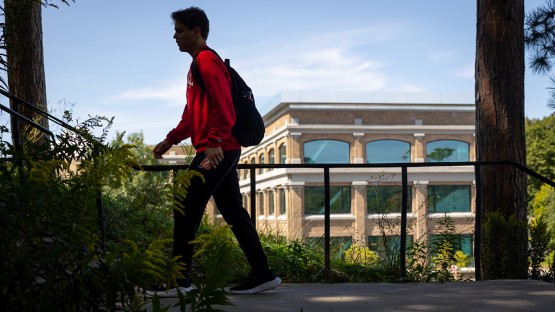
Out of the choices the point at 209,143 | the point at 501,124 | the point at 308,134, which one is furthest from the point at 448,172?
the point at 209,143

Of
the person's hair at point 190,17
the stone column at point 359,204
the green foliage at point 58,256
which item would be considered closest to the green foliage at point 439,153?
the stone column at point 359,204

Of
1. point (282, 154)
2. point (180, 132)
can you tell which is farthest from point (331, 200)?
point (180, 132)

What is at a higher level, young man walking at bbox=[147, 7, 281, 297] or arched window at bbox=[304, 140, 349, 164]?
arched window at bbox=[304, 140, 349, 164]

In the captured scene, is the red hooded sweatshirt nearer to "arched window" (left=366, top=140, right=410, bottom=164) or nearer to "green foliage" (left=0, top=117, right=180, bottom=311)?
"green foliage" (left=0, top=117, right=180, bottom=311)

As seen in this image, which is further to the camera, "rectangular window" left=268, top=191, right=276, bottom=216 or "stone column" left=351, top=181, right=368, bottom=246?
"rectangular window" left=268, top=191, right=276, bottom=216

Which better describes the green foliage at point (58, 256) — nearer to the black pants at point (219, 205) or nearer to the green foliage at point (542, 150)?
the black pants at point (219, 205)

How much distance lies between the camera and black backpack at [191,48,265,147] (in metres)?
5.14

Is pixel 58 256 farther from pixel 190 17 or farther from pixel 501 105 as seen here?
pixel 501 105

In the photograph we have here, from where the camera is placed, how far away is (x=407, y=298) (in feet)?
17.9

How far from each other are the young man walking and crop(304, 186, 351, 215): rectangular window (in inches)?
2165

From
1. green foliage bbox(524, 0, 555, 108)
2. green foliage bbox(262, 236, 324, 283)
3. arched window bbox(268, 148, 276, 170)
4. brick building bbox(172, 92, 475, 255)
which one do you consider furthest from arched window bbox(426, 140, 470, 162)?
green foliage bbox(262, 236, 324, 283)

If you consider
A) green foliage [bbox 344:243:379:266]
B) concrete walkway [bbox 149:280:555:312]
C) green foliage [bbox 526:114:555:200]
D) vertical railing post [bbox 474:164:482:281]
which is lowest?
concrete walkway [bbox 149:280:555:312]

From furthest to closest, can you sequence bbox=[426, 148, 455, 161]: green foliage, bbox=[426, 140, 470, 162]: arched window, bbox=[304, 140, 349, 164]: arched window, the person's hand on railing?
bbox=[426, 148, 455, 161]: green foliage, bbox=[426, 140, 470, 162]: arched window, bbox=[304, 140, 349, 164]: arched window, the person's hand on railing

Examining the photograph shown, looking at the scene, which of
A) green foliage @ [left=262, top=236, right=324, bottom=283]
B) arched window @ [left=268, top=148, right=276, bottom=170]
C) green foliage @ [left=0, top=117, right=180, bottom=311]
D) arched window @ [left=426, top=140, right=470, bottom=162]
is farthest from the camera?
arched window @ [left=268, top=148, right=276, bottom=170]
